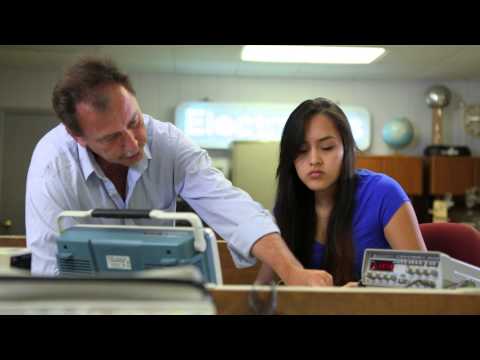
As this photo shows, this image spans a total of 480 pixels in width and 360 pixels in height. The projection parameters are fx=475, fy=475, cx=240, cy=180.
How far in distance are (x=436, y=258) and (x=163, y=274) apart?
1.74 ft

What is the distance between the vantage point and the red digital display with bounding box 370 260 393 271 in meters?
0.86

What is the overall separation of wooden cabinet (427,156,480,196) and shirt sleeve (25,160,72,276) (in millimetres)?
4683

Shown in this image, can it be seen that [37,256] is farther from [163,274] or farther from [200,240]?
[163,274]

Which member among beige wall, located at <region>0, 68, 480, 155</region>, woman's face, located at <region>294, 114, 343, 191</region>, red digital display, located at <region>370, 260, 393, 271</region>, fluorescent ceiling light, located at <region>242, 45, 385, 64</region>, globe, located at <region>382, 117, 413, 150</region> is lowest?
red digital display, located at <region>370, 260, 393, 271</region>

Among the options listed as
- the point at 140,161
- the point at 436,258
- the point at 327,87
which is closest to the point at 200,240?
the point at 436,258

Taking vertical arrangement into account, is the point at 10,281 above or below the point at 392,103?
below

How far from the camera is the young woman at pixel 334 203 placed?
142 cm

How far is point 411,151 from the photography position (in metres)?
5.56

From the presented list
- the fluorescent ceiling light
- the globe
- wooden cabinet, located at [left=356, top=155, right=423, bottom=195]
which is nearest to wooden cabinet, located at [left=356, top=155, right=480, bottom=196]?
wooden cabinet, located at [left=356, top=155, right=423, bottom=195]

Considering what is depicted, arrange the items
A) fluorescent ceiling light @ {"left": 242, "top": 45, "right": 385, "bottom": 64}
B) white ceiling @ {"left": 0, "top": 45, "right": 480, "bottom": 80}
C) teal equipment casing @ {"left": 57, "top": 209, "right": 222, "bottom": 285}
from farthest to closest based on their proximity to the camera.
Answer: white ceiling @ {"left": 0, "top": 45, "right": 480, "bottom": 80}, fluorescent ceiling light @ {"left": 242, "top": 45, "right": 385, "bottom": 64}, teal equipment casing @ {"left": 57, "top": 209, "right": 222, "bottom": 285}

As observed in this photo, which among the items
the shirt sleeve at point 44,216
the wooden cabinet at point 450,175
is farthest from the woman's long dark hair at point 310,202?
the wooden cabinet at point 450,175

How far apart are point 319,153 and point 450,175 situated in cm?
422

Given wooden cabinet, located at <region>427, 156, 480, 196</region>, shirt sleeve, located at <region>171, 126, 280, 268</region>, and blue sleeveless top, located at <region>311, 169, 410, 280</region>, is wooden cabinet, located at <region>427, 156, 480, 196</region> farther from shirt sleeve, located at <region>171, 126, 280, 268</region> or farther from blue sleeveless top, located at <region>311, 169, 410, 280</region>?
shirt sleeve, located at <region>171, 126, 280, 268</region>

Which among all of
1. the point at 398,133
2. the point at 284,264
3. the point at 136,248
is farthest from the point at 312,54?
the point at 136,248
